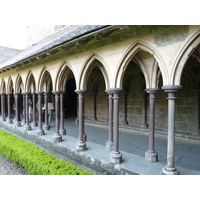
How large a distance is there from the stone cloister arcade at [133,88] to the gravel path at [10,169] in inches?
56.3

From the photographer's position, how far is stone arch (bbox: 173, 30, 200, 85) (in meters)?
3.10

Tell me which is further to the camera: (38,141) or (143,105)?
(143,105)

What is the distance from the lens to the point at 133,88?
26.5ft

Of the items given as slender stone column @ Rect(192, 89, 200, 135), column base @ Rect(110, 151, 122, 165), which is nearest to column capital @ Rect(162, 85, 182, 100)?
column base @ Rect(110, 151, 122, 165)

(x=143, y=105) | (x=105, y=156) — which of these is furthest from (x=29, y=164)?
(x=143, y=105)

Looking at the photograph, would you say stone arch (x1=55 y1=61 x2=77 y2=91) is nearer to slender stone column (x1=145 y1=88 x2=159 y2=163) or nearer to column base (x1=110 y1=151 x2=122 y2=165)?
slender stone column (x1=145 y1=88 x2=159 y2=163)

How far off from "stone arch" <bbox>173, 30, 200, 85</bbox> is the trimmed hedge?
2666mm

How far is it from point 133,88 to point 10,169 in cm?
587

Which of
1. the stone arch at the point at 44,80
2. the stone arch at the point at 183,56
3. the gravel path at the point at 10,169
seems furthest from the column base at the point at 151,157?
the stone arch at the point at 44,80

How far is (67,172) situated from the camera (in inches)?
146

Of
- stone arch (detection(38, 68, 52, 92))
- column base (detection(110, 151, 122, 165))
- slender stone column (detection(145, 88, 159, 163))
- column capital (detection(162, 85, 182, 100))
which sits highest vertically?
stone arch (detection(38, 68, 52, 92))

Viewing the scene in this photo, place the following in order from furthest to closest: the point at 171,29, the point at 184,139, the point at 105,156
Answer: the point at 184,139 → the point at 105,156 → the point at 171,29

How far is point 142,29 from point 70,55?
2.65m
